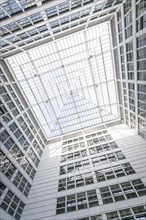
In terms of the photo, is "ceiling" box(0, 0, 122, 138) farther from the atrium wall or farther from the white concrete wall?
the white concrete wall

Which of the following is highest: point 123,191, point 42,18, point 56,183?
point 42,18

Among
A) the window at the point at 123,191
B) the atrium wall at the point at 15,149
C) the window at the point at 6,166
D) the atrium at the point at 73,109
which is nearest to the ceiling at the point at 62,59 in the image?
the atrium at the point at 73,109

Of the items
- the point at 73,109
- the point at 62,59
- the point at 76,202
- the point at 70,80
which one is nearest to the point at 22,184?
the point at 76,202

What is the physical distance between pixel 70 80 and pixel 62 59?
17.7 feet

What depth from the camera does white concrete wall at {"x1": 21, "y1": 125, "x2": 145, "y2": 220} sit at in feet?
73.7

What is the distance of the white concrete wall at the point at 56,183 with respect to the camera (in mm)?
22477

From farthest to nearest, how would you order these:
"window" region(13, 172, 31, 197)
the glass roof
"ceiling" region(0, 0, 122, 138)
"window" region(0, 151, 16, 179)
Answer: the glass roof < "window" region(13, 172, 31, 197) < "ceiling" region(0, 0, 122, 138) < "window" region(0, 151, 16, 179)

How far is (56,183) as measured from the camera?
29.5 m

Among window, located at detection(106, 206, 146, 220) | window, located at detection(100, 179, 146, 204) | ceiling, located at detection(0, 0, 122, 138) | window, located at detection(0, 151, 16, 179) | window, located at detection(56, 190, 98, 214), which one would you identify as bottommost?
window, located at detection(56, 190, 98, 214)

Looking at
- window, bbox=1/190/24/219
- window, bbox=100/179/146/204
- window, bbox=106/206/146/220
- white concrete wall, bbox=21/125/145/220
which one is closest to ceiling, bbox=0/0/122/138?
white concrete wall, bbox=21/125/145/220

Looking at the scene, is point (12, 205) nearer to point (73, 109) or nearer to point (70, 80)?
point (73, 109)

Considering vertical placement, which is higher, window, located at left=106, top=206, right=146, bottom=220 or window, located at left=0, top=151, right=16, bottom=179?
window, located at left=0, top=151, right=16, bottom=179

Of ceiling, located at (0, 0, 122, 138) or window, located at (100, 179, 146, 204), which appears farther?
ceiling, located at (0, 0, 122, 138)

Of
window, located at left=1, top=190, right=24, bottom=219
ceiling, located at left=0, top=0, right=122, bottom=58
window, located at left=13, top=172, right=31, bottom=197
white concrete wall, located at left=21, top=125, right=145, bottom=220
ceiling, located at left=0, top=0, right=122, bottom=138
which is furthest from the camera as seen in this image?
window, located at left=13, top=172, right=31, bottom=197
